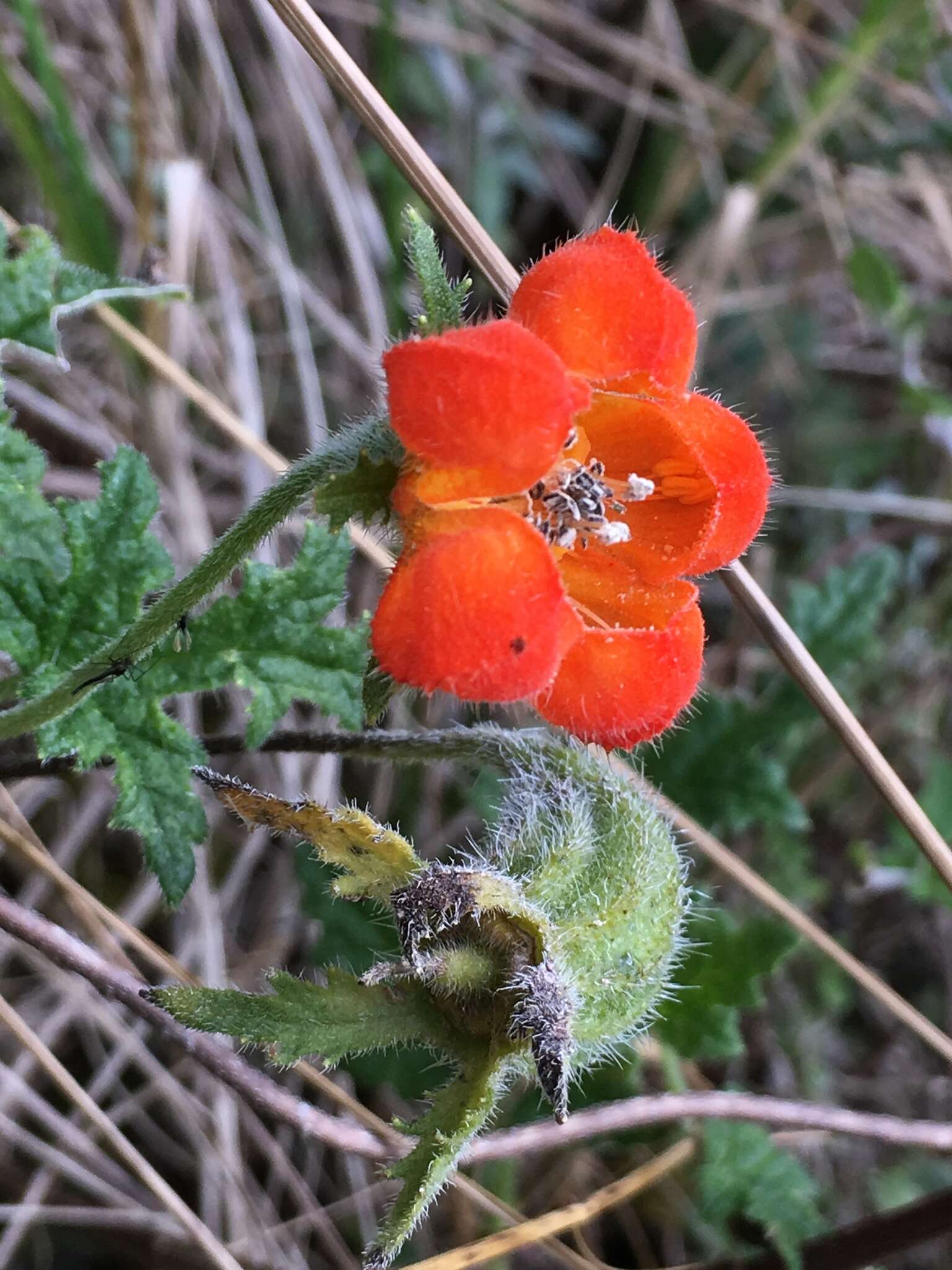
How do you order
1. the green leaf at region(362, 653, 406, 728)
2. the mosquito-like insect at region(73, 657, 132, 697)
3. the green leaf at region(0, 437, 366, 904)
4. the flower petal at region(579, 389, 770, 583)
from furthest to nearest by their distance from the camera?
the green leaf at region(0, 437, 366, 904) → the mosquito-like insect at region(73, 657, 132, 697) → the flower petal at region(579, 389, 770, 583) → the green leaf at region(362, 653, 406, 728)

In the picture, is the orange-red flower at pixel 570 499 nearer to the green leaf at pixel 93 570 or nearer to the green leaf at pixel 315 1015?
the green leaf at pixel 315 1015

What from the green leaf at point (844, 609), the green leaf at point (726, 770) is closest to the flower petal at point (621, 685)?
the green leaf at point (726, 770)

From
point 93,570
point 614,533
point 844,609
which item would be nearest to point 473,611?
point 614,533

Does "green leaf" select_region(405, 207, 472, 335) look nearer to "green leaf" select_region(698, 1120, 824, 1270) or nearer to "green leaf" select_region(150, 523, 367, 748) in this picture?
"green leaf" select_region(150, 523, 367, 748)

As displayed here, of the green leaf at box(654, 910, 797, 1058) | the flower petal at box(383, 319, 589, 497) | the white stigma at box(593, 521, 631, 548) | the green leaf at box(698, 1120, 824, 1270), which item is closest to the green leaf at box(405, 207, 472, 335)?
the flower petal at box(383, 319, 589, 497)

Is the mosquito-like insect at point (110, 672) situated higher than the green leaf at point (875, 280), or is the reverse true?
the green leaf at point (875, 280)

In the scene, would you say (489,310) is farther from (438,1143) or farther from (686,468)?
(438,1143)

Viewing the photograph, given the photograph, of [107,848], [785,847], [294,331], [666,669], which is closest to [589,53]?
[294,331]
